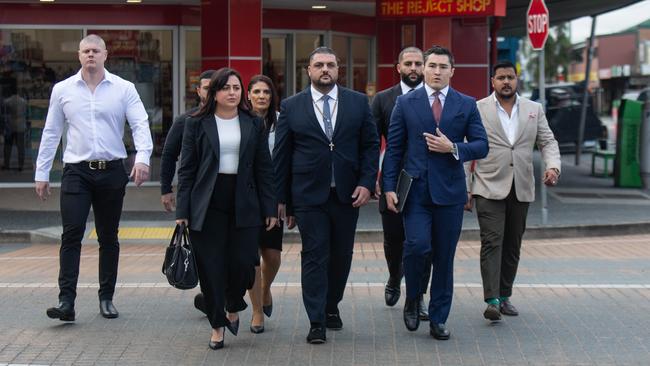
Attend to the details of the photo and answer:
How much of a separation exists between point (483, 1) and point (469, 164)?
30.1 feet

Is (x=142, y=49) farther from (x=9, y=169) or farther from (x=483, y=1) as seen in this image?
(x=483, y=1)

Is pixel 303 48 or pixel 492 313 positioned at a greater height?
pixel 303 48

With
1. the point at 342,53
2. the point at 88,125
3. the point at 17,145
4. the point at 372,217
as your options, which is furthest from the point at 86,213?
the point at 342,53

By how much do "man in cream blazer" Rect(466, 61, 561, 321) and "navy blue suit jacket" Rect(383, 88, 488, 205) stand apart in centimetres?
60

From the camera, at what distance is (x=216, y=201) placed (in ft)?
23.9

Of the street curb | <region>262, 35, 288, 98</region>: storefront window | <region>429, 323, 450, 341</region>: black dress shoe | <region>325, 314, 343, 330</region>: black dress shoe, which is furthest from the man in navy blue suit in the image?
<region>262, 35, 288, 98</region>: storefront window

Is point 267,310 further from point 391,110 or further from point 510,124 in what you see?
point 510,124

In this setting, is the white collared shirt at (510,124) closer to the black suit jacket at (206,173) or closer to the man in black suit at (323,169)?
the man in black suit at (323,169)

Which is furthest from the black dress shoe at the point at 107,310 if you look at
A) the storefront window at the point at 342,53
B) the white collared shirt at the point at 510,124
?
the storefront window at the point at 342,53

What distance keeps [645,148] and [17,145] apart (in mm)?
11127

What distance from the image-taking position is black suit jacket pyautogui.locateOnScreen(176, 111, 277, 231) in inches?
285

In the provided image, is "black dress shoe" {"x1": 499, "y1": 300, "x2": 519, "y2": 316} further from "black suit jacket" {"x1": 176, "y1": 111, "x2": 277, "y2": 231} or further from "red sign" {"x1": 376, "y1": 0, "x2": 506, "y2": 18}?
"red sign" {"x1": 376, "y1": 0, "x2": 506, "y2": 18}

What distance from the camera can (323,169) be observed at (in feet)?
25.0

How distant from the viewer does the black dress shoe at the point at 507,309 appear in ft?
28.1
